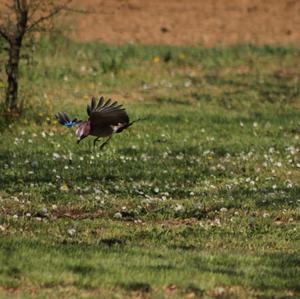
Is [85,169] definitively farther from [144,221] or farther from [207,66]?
[207,66]

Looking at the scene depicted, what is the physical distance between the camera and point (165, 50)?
78.8 ft

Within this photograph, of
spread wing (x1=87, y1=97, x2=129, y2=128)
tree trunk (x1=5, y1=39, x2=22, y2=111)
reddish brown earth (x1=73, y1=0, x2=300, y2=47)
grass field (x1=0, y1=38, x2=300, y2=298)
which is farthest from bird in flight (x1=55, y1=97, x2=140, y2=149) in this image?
reddish brown earth (x1=73, y1=0, x2=300, y2=47)

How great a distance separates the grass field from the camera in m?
8.12

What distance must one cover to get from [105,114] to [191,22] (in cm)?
1887

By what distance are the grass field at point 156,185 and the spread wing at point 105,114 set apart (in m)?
1.07

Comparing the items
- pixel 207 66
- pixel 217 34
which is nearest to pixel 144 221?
pixel 207 66

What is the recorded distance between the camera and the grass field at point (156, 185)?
320 inches

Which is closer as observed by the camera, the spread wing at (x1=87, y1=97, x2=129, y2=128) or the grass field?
the grass field

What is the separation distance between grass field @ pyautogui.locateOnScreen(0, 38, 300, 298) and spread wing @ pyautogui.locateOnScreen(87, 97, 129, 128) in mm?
1067

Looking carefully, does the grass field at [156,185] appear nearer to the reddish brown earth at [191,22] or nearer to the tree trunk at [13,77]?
the tree trunk at [13,77]

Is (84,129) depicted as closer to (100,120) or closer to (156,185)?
(100,120)

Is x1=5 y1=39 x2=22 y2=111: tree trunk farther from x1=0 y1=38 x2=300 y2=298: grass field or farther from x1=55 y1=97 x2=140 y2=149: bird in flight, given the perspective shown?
x1=55 y1=97 x2=140 y2=149: bird in flight

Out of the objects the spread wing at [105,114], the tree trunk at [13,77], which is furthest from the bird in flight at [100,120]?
the tree trunk at [13,77]

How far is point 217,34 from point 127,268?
A: 62.9ft
